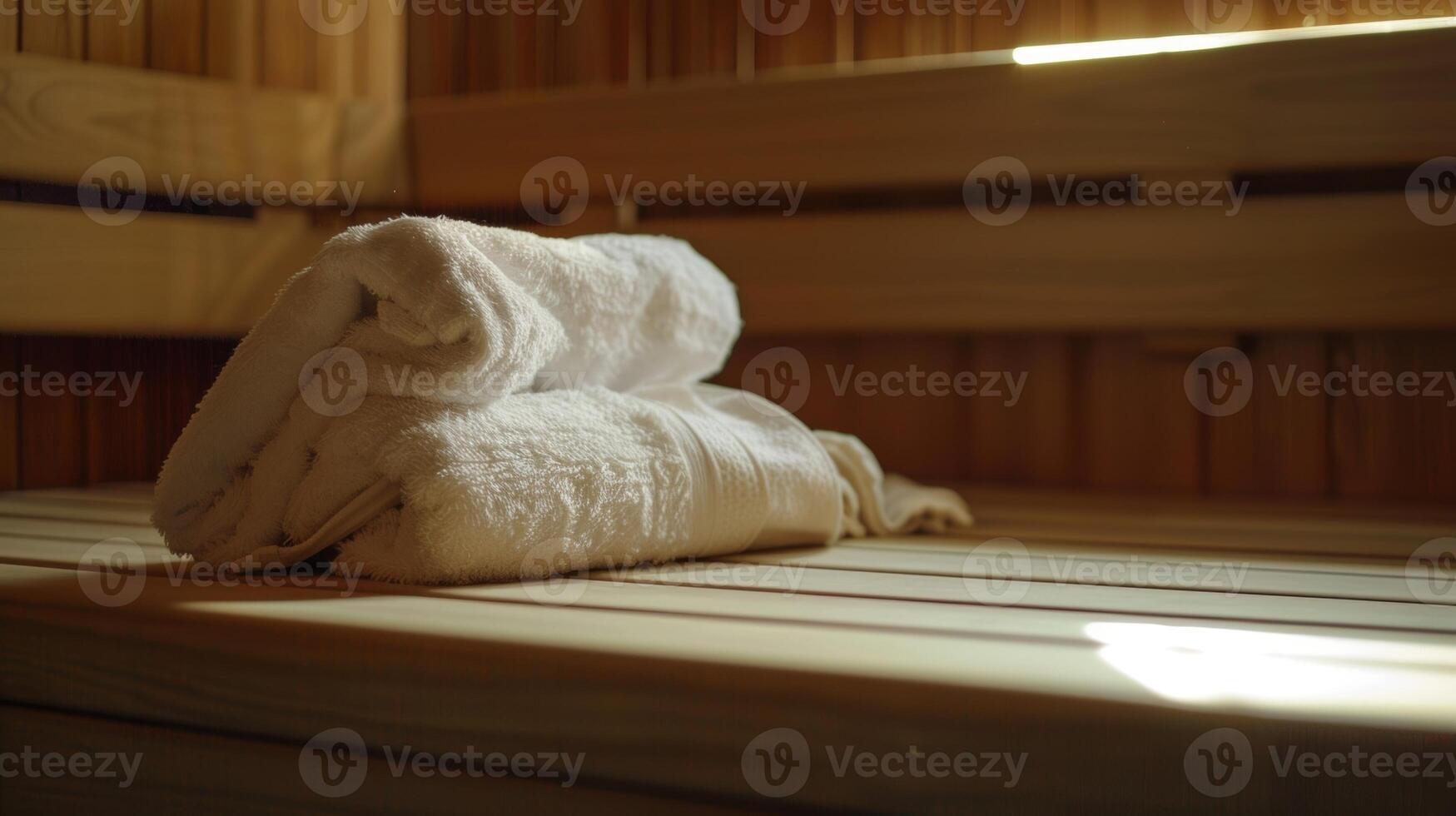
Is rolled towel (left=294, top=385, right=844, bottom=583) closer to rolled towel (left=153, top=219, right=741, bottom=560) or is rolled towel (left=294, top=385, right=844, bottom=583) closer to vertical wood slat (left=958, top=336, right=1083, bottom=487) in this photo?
rolled towel (left=153, top=219, right=741, bottom=560)

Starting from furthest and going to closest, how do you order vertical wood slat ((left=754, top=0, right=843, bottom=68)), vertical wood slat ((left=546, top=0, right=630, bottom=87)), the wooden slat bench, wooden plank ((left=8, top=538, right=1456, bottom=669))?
vertical wood slat ((left=546, top=0, right=630, bottom=87)) < vertical wood slat ((left=754, top=0, right=843, bottom=68)) < wooden plank ((left=8, top=538, right=1456, bottom=669)) < the wooden slat bench

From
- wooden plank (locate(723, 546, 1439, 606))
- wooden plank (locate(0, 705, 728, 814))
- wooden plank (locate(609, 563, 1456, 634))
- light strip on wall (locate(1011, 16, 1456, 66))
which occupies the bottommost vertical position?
wooden plank (locate(0, 705, 728, 814))

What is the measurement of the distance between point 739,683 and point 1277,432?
3.47ft

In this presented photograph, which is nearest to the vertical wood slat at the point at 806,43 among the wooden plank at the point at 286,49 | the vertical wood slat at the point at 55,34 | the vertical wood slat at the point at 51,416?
the wooden plank at the point at 286,49

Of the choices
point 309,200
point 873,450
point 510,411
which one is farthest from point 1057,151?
point 309,200

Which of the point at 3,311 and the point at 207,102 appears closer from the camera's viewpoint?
the point at 3,311

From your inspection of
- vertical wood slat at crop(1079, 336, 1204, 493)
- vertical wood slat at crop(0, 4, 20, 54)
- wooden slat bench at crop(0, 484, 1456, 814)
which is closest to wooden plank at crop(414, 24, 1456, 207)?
vertical wood slat at crop(1079, 336, 1204, 493)

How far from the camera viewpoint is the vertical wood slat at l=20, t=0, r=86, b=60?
1.42 meters

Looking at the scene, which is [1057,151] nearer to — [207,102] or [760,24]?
[760,24]

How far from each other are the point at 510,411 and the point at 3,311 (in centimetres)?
79

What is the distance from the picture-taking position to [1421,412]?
1.40 meters

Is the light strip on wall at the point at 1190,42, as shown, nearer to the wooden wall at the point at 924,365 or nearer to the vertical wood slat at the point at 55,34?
the wooden wall at the point at 924,365

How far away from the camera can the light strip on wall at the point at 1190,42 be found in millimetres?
1320

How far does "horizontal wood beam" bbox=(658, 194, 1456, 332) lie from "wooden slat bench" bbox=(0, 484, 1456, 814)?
0.51 m
